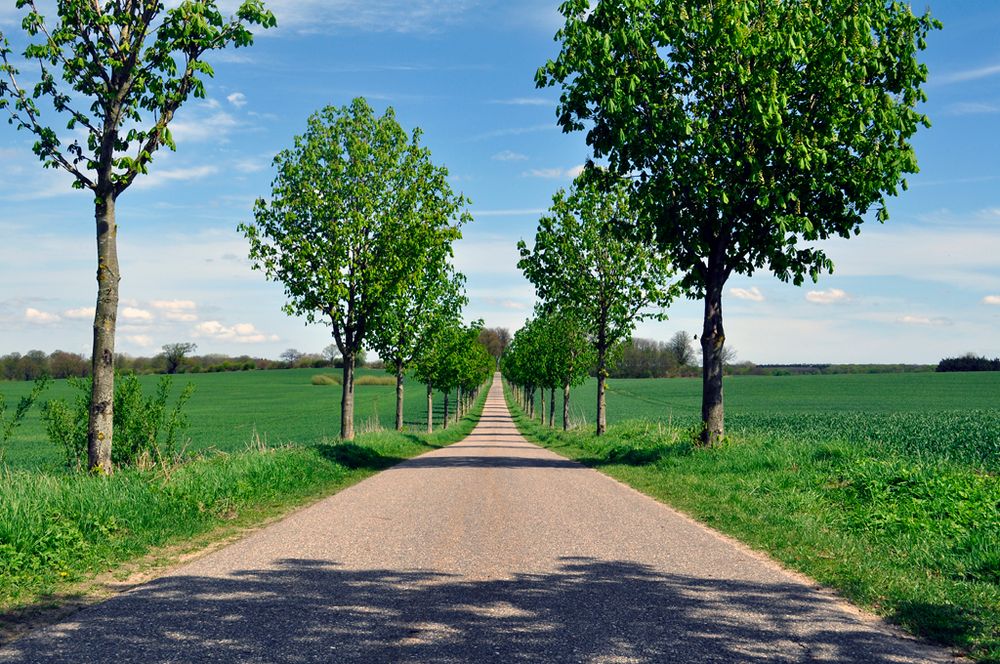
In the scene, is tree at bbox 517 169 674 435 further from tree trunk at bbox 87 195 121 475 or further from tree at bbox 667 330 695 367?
tree at bbox 667 330 695 367

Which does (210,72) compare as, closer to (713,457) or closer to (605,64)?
(605,64)

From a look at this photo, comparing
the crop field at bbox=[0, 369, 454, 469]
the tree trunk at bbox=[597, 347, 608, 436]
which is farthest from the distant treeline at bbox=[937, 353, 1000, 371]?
the tree trunk at bbox=[597, 347, 608, 436]

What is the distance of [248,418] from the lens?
61.9 metres

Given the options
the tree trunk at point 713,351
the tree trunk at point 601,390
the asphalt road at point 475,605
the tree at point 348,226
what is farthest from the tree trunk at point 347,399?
the asphalt road at point 475,605

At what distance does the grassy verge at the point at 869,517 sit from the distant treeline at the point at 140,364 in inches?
485

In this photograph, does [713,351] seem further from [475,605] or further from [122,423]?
[475,605]

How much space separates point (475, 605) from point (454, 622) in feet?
1.73

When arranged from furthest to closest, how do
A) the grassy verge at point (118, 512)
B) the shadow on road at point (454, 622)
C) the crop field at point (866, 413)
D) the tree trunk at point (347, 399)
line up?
the tree trunk at point (347, 399) < the crop field at point (866, 413) < the grassy verge at point (118, 512) < the shadow on road at point (454, 622)

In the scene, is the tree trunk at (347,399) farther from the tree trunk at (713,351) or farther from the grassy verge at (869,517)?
the tree trunk at (713,351)

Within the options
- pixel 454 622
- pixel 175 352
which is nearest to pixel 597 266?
pixel 454 622

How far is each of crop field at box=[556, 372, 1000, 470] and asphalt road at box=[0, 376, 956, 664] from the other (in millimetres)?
10579

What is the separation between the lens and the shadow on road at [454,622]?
5.41 metres

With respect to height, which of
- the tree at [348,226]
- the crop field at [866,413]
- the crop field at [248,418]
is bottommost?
the crop field at [248,418]

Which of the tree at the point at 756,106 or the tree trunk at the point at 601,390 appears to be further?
the tree trunk at the point at 601,390
